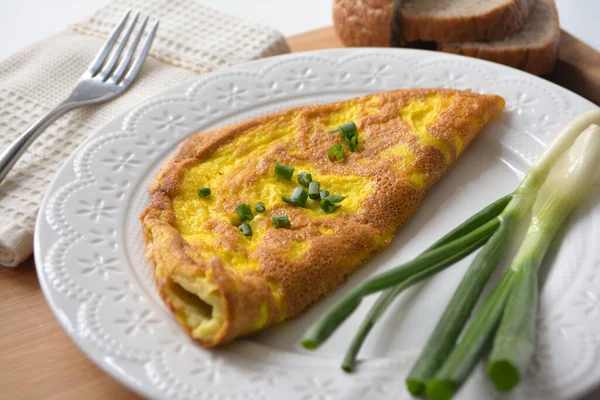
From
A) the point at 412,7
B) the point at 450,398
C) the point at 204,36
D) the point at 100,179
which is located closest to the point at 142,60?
the point at 204,36

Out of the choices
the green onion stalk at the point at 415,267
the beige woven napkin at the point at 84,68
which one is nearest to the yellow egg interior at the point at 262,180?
the green onion stalk at the point at 415,267

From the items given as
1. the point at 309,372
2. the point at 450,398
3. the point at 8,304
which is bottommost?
the point at 8,304

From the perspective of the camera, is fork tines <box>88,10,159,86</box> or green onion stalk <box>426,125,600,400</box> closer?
green onion stalk <box>426,125,600,400</box>

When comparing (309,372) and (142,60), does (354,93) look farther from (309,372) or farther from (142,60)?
(309,372)

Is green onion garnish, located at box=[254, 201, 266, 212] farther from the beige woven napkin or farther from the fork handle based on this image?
Answer: the fork handle

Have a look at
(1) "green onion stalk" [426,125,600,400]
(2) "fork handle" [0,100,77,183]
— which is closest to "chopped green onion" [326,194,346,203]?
(1) "green onion stalk" [426,125,600,400]

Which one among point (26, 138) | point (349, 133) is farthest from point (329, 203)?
point (26, 138)

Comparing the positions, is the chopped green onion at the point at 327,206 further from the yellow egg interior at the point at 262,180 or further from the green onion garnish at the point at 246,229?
the green onion garnish at the point at 246,229
